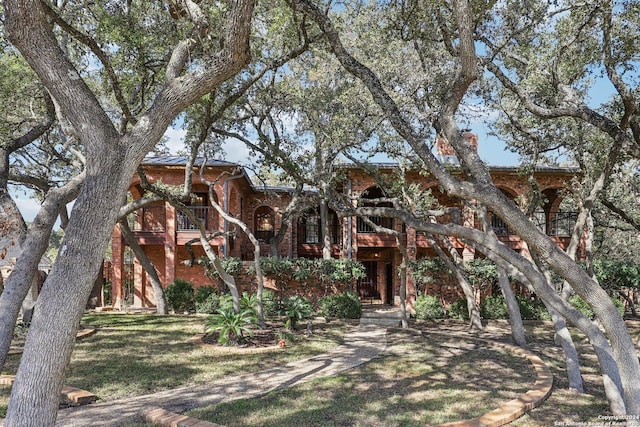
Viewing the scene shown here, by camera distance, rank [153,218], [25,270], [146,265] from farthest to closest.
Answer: [153,218] < [146,265] < [25,270]

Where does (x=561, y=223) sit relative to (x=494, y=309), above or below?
above

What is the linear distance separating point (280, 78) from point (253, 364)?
918 cm

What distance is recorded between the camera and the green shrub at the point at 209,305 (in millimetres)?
15180

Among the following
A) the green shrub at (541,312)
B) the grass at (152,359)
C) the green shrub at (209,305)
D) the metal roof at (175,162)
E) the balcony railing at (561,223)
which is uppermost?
the metal roof at (175,162)

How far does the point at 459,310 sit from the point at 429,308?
1.07 meters

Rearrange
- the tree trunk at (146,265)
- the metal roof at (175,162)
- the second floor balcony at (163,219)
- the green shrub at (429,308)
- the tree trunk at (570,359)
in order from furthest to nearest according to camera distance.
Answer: the second floor balcony at (163,219) < the metal roof at (175,162) < the green shrub at (429,308) < the tree trunk at (146,265) < the tree trunk at (570,359)

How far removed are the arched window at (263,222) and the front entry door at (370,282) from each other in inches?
193

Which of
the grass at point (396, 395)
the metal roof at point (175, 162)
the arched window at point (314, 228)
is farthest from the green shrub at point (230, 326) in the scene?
the arched window at point (314, 228)

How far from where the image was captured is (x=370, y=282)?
20469 mm

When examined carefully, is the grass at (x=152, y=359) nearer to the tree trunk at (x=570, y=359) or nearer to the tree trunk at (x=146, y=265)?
the tree trunk at (x=146, y=265)

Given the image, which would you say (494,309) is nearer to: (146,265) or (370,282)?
(370,282)

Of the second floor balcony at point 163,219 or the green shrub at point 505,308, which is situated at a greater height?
the second floor balcony at point 163,219

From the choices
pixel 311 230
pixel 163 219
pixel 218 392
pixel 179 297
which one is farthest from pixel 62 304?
pixel 311 230

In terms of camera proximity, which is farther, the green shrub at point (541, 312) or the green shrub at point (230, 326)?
the green shrub at point (541, 312)
